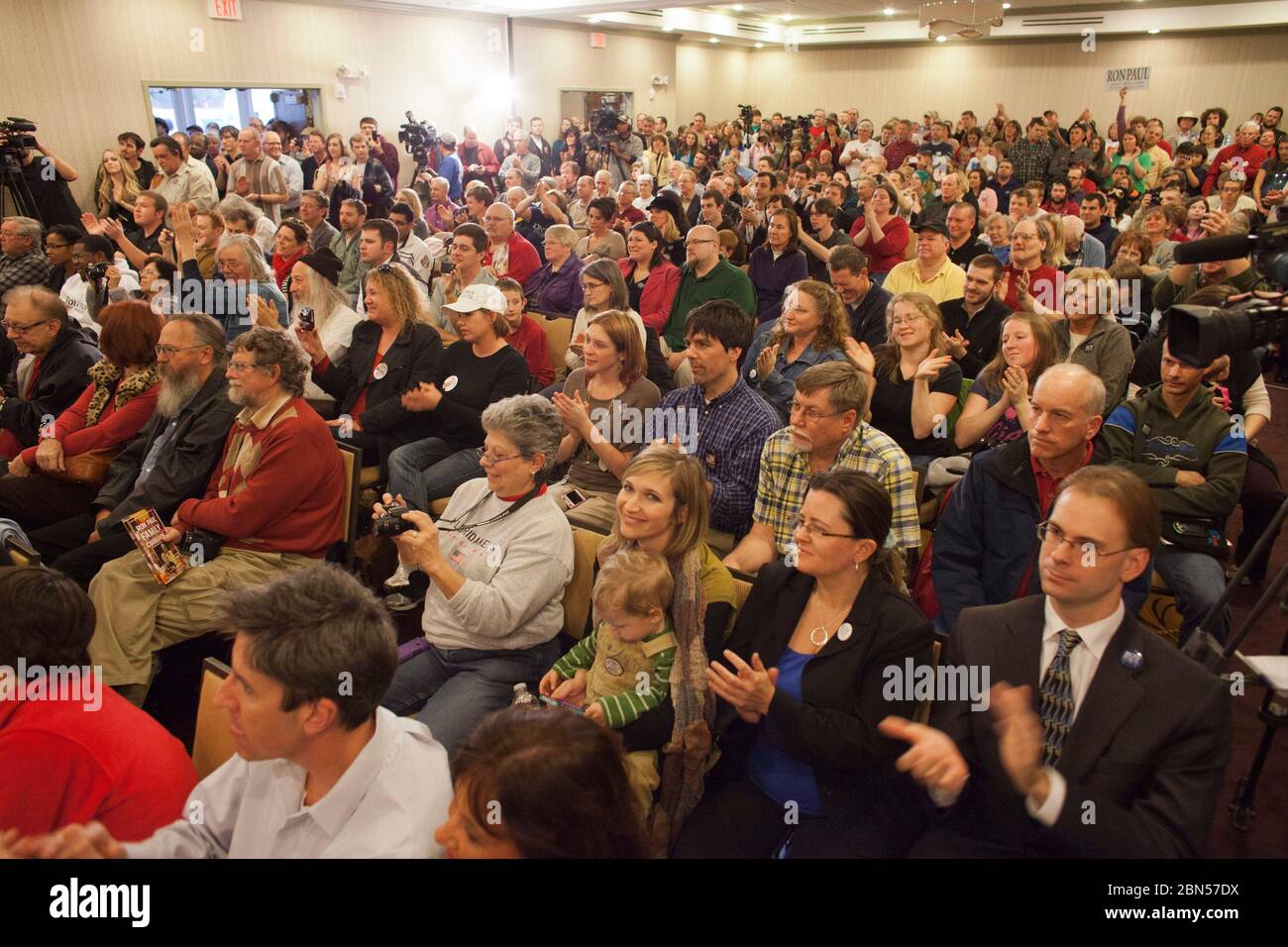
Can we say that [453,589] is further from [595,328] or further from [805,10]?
[805,10]

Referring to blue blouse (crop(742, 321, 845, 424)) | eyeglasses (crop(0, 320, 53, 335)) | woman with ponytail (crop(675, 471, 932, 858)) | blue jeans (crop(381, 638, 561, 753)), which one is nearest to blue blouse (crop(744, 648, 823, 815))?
woman with ponytail (crop(675, 471, 932, 858))

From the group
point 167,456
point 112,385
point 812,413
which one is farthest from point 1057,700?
point 112,385

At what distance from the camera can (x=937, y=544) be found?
255 centimetres

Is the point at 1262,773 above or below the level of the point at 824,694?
below

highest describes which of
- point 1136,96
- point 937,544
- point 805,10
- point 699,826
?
point 805,10

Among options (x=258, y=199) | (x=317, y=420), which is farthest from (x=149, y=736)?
(x=258, y=199)

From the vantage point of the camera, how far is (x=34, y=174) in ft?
23.2

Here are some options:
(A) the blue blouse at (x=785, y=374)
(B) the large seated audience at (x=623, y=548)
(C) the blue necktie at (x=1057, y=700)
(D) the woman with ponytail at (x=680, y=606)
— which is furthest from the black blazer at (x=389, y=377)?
(C) the blue necktie at (x=1057, y=700)

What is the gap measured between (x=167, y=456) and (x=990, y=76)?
56.0 ft

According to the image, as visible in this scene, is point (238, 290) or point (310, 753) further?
point (238, 290)

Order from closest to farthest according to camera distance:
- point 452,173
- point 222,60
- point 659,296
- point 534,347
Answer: point 534,347 < point 659,296 < point 222,60 < point 452,173

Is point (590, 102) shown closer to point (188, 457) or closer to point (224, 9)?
point (224, 9)

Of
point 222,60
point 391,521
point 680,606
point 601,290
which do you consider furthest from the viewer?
point 222,60

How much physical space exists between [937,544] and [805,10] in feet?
48.2
